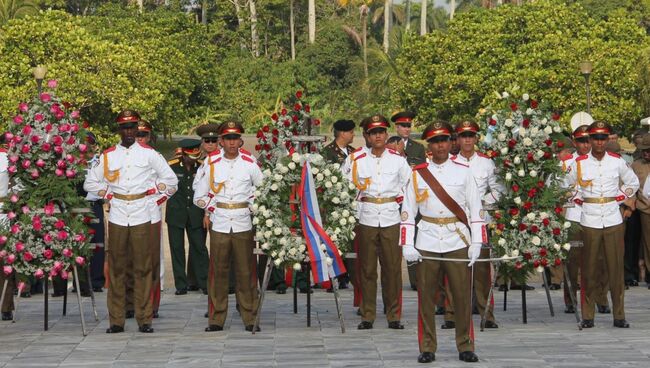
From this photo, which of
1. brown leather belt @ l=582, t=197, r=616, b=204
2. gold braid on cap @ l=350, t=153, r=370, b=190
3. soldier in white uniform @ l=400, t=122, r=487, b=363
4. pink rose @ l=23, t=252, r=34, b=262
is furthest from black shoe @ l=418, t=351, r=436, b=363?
pink rose @ l=23, t=252, r=34, b=262

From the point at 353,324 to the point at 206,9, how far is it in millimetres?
68342

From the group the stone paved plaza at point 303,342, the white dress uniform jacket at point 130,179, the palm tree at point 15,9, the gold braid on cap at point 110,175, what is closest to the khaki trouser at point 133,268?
the white dress uniform jacket at point 130,179

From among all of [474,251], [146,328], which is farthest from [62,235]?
[474,251]

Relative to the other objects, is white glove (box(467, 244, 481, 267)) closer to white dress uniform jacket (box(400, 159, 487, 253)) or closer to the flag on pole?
white dress uniform jacket (box(400, 159, 487, 253))

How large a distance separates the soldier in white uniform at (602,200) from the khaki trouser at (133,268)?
4463 mm

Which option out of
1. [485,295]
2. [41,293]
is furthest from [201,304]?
[485,295]

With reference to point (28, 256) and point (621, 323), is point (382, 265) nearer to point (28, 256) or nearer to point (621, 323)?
point (621, 323)

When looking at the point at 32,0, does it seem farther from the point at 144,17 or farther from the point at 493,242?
the point at 493,242

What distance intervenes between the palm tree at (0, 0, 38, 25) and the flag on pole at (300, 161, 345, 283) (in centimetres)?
4736

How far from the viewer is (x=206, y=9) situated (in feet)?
272

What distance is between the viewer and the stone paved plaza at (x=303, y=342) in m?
13.0

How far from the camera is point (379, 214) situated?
51.1 ft

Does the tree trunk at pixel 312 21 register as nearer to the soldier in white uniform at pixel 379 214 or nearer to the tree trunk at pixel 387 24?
the tree trunk at pixel 387 24

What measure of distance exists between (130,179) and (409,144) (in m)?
4.41
